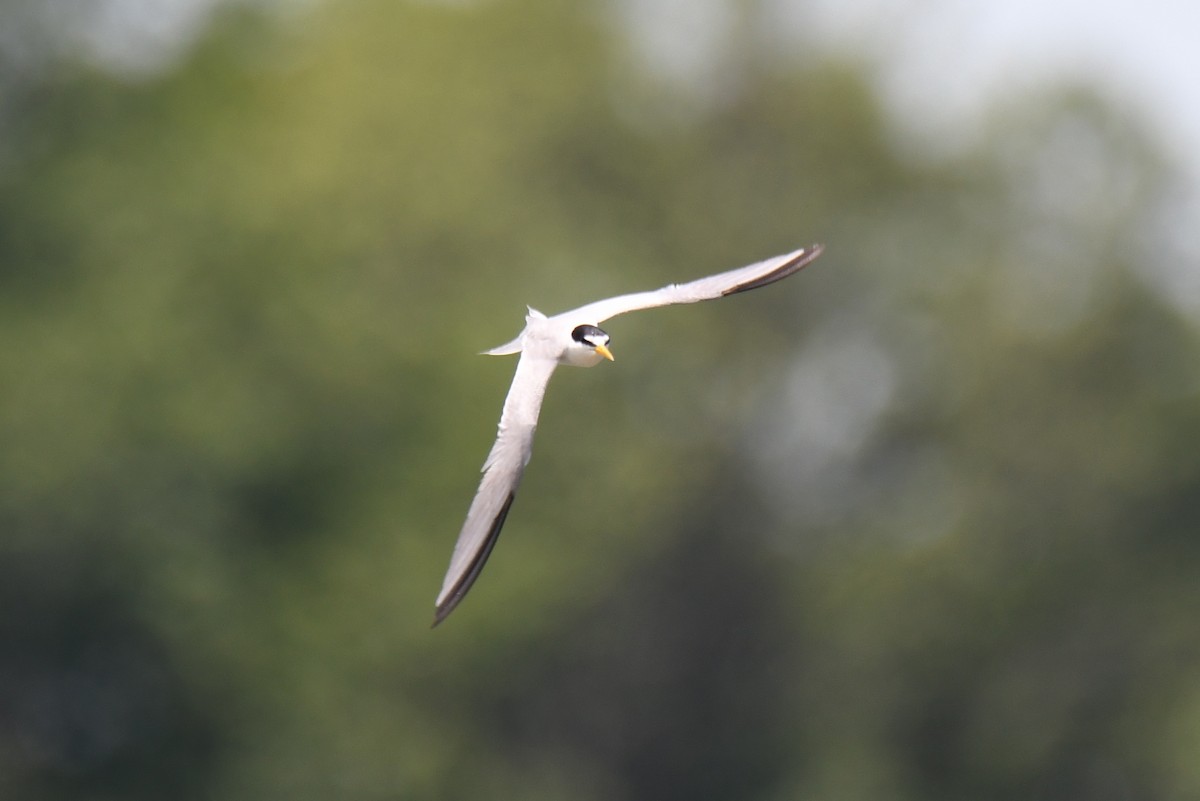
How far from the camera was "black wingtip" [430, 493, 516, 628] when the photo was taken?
8.80 m

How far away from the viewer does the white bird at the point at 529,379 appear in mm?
9281

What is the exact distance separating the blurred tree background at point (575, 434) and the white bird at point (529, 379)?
861 inches

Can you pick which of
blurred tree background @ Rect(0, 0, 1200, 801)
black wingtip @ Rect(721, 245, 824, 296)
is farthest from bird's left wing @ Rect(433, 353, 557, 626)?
blurred tree background @ Rect(0, 0, 1200, 801)

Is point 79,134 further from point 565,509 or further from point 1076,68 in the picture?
point 1076,68

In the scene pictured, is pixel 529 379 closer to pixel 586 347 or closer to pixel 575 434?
pixel 586 347

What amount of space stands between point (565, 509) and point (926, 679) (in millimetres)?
7703

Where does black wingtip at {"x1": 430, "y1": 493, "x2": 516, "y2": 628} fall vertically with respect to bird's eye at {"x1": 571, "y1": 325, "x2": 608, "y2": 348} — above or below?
below

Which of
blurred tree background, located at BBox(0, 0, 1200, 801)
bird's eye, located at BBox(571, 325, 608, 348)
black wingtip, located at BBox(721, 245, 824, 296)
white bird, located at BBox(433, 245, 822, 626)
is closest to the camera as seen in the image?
white bird, located at BBox(433, 245, 822, 626)

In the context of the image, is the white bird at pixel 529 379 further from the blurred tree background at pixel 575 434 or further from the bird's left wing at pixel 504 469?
the blurred tree background at pixel 575 434

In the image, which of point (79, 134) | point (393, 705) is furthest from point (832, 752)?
point (79, 134)

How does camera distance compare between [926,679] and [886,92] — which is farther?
[886,92]

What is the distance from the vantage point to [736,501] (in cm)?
4703

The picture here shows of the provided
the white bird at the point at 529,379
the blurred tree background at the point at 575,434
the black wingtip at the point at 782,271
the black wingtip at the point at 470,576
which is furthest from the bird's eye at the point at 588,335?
the blurred tree background at the point at 575,434

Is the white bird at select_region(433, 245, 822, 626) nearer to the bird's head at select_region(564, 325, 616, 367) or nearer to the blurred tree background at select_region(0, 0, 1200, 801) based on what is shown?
the bird's head at select_region(564, 325, 616, 367)
